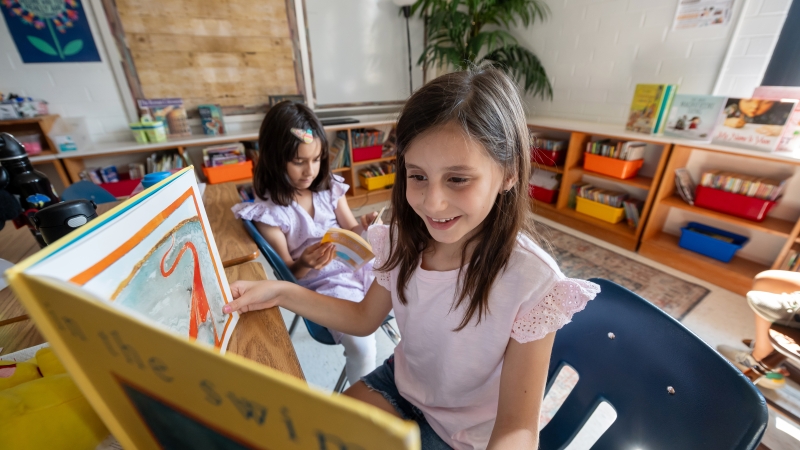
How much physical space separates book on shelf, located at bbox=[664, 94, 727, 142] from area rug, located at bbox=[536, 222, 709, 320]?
865 mm

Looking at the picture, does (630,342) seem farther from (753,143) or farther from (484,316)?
(753,143)

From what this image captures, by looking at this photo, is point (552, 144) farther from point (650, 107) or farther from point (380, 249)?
point (380, 249)

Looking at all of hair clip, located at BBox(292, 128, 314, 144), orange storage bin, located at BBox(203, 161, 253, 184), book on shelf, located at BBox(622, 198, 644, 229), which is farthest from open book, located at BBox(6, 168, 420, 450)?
book on shelf, located at BBox(622, 198, 644, 229)

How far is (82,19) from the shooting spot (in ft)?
7.13

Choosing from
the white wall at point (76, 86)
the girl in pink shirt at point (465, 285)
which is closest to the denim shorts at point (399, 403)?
the girl in pink shirt at point (465, 285)

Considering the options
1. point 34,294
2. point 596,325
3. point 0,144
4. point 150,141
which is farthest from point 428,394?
point 150,141

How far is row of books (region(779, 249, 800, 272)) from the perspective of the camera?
5.82 feet

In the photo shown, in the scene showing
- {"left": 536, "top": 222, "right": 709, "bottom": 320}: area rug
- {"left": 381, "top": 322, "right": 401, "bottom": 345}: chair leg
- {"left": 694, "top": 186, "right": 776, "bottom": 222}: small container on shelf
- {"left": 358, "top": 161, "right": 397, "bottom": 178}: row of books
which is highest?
{"left": 694, "top": 186, "right": 776, "bottom": 222}: small container on shelf

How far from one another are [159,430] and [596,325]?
74cm

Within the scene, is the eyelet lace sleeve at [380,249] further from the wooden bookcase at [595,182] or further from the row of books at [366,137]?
the row of books at [366,137]

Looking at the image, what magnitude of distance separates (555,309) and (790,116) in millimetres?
2105

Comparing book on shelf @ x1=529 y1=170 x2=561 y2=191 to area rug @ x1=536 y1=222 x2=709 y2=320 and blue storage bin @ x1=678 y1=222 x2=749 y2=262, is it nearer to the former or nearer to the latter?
area rug @ x1=536 y1=222 x2=709 y2=320

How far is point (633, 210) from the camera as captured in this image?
248 centimetres

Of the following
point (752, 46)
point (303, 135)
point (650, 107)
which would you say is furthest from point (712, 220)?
point (303, 135)
